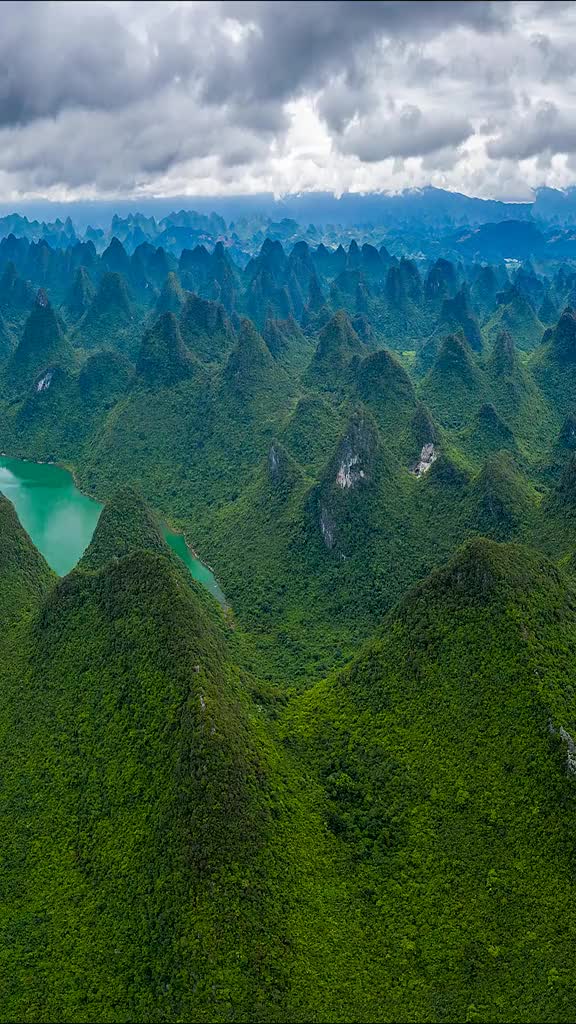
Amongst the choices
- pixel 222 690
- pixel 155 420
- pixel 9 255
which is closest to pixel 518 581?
pixel 222 690

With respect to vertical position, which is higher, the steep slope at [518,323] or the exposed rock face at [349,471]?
the steep slope at [518,323]

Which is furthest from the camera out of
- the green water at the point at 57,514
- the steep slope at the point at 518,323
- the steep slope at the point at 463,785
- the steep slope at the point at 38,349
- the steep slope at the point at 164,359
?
the steep slope at the point at 518,323

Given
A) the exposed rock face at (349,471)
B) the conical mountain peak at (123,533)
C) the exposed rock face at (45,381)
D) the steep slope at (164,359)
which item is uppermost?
the steep slope at (164,359)

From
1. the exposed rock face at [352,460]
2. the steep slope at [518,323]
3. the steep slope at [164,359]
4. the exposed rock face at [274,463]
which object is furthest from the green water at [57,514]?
the steep slope at [518,323]

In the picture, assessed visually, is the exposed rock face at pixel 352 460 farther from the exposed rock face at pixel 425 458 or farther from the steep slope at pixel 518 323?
the steep slope at pixel 518 323

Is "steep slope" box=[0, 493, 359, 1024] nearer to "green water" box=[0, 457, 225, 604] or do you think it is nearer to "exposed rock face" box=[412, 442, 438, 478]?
"green water" box=[0, 457, 225, 604]

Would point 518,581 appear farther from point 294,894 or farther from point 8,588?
point 8,588

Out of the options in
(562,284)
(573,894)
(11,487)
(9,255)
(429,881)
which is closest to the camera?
(573,894)

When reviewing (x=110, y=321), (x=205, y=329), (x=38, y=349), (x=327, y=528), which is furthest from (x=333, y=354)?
(x=110, y=321)
